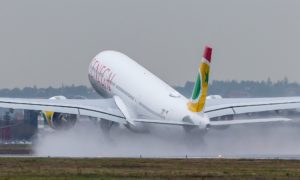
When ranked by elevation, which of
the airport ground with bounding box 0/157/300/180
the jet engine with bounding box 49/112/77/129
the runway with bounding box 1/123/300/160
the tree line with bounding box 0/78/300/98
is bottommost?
the airport ground with bounding box 0/157/300/180

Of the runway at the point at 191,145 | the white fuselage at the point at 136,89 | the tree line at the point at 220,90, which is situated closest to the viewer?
the runway at the point at 191,145

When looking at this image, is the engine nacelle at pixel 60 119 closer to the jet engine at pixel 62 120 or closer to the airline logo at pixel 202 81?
the jet engine at pixel 62 120

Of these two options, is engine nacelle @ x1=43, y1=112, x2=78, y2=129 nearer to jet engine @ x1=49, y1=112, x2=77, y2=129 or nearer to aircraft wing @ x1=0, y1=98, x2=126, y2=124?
jet engine @ x1=49, y1=112, x2=77, y2=129

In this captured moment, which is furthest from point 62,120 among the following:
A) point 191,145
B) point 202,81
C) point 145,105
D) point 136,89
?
point 202,81

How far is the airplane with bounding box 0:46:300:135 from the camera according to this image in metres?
67.8

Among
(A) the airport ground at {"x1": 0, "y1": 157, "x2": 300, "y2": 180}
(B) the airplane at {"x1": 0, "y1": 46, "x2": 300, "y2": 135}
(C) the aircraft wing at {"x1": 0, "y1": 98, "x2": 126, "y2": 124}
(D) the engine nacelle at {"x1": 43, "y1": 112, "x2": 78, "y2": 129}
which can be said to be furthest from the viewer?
(D) the engine nacelle at {"x1": 43, "y1": 112, "x2": 78, "y2": 129}

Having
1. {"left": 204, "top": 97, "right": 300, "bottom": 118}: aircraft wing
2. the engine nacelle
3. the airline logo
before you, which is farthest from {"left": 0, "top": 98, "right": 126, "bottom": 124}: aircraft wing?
the airline logo

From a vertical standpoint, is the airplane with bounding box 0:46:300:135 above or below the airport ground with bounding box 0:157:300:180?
above

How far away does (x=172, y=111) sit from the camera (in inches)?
2749

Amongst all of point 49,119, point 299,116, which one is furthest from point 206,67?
point 49,119

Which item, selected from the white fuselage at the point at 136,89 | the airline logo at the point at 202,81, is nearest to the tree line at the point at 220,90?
the white fuselage at the point at 136,89

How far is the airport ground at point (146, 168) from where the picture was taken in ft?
155

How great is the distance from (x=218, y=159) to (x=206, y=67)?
8.53 meters

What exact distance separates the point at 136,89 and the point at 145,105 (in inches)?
149
